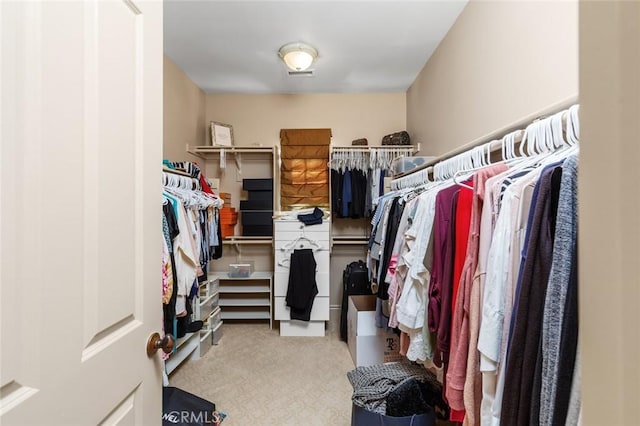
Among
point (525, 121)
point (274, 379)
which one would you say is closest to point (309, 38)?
point (525, 121)

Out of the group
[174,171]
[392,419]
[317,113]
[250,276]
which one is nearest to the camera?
[392,419]

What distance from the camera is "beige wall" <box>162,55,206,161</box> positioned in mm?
2740

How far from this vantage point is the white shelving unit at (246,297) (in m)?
3.24

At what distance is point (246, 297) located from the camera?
3346mm

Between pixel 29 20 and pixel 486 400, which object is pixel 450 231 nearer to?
pixel 486 400

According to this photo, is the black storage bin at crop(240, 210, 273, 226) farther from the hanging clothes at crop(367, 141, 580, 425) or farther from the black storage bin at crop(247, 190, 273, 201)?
the hanging clothes at crop(367, 141, 580, 425)

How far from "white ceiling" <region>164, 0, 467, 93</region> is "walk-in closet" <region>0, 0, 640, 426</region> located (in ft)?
0.07

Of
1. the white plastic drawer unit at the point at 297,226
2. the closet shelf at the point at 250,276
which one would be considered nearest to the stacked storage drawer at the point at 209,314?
the closet shelf at the point at 250,276

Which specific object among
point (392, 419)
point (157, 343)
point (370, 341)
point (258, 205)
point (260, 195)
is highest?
point (260, 195)

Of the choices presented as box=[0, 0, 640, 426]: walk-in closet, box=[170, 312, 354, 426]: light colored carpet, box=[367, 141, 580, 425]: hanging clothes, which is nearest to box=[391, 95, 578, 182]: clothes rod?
box=[0, 0, 640, 426]: walk-in closet

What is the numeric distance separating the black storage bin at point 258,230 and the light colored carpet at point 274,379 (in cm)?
105

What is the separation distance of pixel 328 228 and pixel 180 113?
6.22 feet

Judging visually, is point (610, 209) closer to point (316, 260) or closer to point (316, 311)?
point (316, 260)

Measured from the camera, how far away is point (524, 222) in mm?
Answer: 789
